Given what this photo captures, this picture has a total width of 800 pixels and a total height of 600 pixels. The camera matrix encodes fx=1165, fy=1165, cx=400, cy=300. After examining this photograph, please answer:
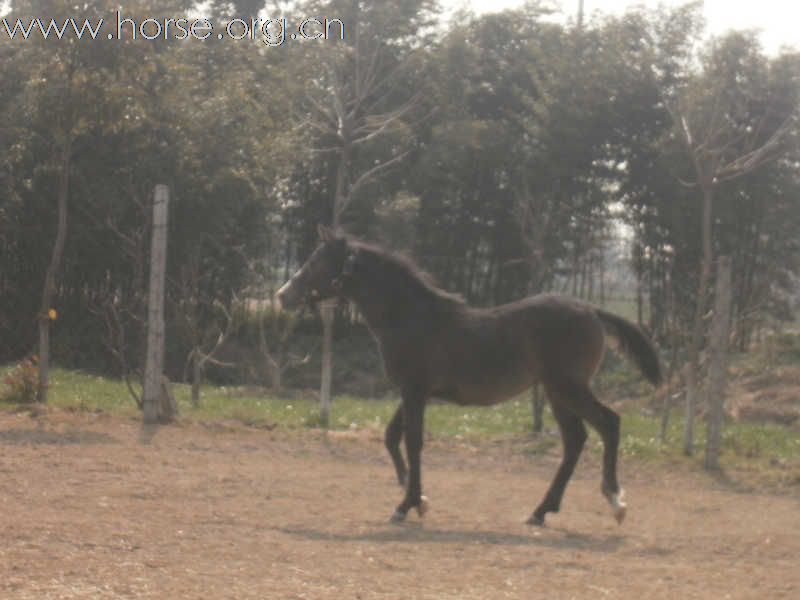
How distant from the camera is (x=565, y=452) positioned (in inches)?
323

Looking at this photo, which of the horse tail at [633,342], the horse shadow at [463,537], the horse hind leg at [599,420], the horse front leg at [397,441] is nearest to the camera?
the horse shadow at [463,537]

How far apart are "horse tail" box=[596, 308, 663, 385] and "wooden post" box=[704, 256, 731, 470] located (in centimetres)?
228

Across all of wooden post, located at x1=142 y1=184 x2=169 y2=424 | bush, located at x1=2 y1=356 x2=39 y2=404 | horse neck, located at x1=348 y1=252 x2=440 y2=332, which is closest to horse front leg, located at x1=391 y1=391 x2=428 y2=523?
horse neck, located at x1=348 y1=252 x2=440 y2=332

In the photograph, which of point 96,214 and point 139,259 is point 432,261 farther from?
point 139,259

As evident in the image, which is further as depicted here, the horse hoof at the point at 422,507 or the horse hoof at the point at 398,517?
the horse hoof at the point at 422,507

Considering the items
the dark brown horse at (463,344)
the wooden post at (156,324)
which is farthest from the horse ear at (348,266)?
the wooden post at (156,324)

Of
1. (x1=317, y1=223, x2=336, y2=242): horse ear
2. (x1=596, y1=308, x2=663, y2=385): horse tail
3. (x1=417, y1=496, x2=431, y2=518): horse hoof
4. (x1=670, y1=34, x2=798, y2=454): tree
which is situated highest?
(x1=670, y1=34, x2=798, y2=454): tree

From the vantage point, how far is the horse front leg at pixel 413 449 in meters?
7.72

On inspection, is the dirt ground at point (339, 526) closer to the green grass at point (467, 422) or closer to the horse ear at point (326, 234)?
the green grass at point (467, 422)

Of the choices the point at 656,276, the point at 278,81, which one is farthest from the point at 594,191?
the point at 278,81

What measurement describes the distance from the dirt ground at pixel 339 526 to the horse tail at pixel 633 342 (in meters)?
1.08

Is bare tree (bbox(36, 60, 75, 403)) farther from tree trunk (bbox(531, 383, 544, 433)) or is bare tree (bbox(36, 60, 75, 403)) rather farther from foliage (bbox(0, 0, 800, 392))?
tree trunk (bbox(531, 383, 544, 433))

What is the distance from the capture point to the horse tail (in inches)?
337

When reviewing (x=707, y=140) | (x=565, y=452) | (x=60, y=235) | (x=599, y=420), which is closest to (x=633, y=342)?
(x=599, y=420)
